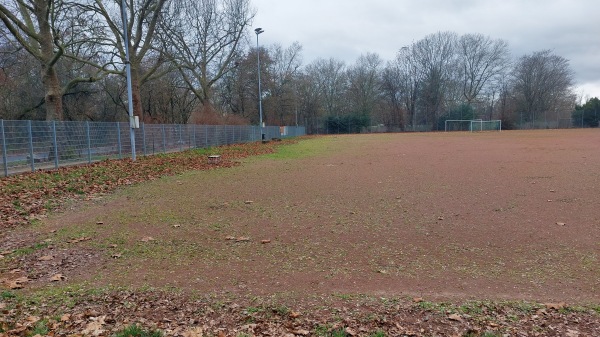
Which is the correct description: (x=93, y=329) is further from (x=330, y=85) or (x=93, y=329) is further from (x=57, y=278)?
(x=330, y=85)

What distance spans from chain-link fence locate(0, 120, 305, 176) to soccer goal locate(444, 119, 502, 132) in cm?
5827

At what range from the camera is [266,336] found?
3068 mm

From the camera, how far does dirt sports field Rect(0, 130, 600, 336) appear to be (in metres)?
3.85

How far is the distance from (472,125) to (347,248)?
7134 centimetres

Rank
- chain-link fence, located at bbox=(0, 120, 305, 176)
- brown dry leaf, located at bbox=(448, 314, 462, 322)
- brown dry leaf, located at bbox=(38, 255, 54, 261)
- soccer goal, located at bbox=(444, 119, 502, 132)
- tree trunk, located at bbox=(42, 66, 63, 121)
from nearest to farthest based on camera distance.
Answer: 1. brown dry leaf, located at bbox=(448, 314, 462, 322)
2. brown dry leaf, located at bbox=(38, 255, 54, 261)
3. chain-link fence, located at bbox=(0, 120, 305, 176)
4. tree trunk, located at bbox=(42, 66, 63, 121)
5. soccer goal, located at bbox=(444, 119, 502, 132)

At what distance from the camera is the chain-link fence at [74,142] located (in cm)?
1345

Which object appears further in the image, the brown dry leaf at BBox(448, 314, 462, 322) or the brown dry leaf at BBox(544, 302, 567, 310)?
the brown dry leaf at BBox(544, 302, 567, 310)

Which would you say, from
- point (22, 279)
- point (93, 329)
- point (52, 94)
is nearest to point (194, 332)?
point (93, 329)

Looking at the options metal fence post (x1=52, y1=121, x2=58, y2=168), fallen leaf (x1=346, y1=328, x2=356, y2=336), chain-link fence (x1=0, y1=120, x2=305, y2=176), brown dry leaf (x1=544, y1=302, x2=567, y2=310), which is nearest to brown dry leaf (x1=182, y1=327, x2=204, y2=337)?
fallen leaf (x1=346, y1=328, x2=356, y2=336)

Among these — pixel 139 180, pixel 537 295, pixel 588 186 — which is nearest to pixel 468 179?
pixel 588 186

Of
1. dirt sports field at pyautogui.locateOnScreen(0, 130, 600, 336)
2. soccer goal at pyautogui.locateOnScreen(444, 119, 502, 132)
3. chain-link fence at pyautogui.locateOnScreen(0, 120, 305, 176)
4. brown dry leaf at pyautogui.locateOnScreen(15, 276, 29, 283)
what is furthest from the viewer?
soccer goal at pyautogui.locateOnScreen(444, 119, 502, 132)

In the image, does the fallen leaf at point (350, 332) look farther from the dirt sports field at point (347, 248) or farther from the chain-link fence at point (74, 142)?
the chain-link fence at point (74, 142)

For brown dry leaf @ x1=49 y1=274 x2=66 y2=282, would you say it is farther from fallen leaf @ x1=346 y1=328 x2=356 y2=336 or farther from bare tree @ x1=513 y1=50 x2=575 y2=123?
bare tree @ x1=513 y1=50 x2=575 y2=123

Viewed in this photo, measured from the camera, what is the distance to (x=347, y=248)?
214 inches
